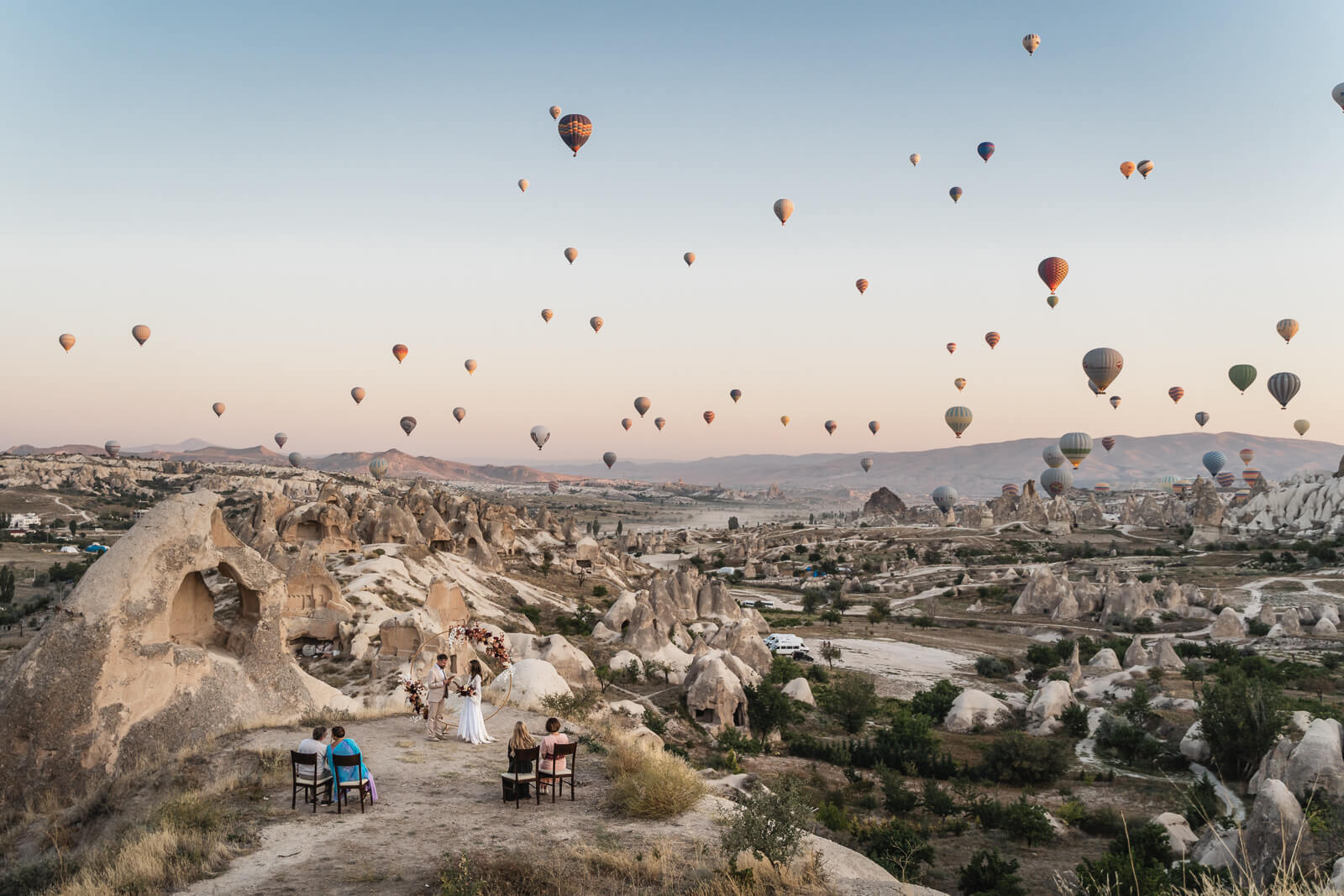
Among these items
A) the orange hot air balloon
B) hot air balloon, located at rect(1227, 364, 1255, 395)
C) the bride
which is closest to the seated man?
the bride

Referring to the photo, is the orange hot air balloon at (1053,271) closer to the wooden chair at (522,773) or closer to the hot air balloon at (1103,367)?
the hot air balloon at (1103,367)

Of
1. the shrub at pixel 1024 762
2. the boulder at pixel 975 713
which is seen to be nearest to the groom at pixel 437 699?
the shrub at pixel 1024 762

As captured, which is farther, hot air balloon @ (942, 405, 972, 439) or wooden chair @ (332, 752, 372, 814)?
hot air balloon @ (942, 405, 972, 439)

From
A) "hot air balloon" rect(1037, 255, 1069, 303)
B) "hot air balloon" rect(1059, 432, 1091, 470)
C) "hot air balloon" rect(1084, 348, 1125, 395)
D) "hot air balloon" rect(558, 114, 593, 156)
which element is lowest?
"hot air balloon" rect(1059, 432, 1091, 470)

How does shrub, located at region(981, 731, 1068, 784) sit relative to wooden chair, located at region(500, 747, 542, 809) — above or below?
below

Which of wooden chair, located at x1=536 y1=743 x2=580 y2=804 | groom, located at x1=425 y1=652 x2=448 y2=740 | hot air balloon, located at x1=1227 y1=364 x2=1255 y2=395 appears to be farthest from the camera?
hot air balloon, located at x1=1227 y1=364 x2=1255 y2=395

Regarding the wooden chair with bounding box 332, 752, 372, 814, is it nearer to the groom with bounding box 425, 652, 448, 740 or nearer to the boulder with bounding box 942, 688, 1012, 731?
the groom with bounding box 425, 652, 448, 740

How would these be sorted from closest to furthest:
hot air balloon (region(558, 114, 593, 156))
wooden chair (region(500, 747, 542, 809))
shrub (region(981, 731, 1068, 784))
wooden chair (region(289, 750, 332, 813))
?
1. wooden chair (region(289, 750, 332, 813))
2. wooden chair (region(500, 747, 542, 809))
3. shrub (region(981, 731, 1068, 784))
4. hot air balloon (region(558, 114, 593, 156))
